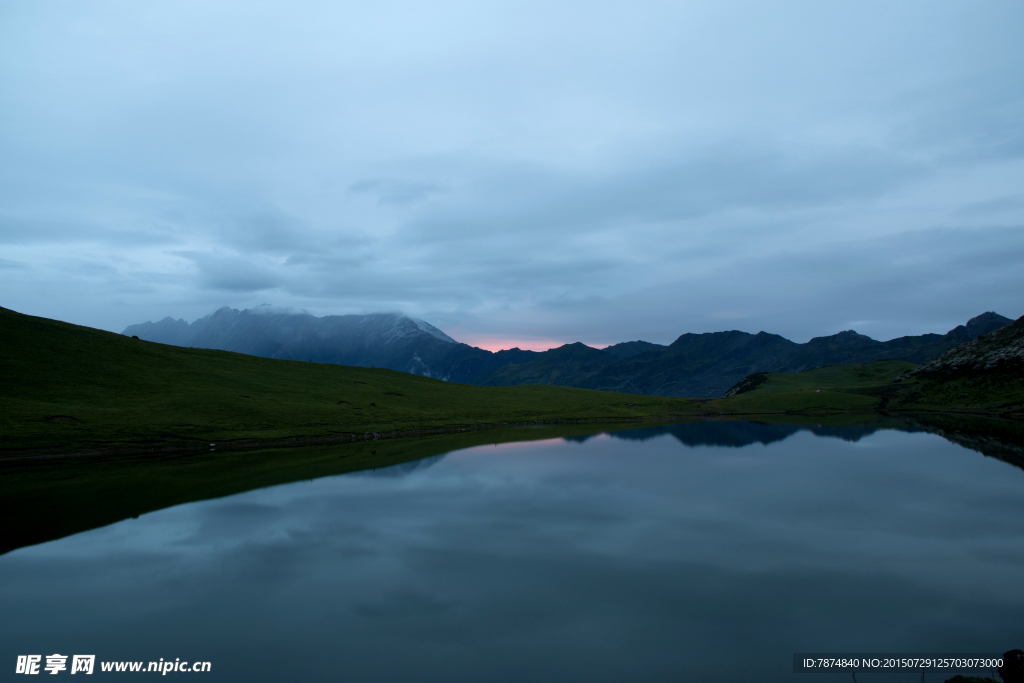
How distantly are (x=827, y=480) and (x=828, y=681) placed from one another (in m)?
29.0

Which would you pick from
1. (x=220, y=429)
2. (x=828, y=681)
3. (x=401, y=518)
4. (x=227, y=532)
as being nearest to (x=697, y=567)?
(x=828, y=681)

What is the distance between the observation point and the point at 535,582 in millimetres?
18469

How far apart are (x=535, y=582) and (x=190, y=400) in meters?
72.2

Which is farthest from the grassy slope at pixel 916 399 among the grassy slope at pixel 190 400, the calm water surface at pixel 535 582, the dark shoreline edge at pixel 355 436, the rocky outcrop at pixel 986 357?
the calm water surface at pixel 535 582

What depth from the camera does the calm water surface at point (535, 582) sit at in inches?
538

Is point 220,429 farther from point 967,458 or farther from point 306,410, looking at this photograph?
point 967,458

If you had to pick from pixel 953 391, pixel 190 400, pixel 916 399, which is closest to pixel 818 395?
Answer: pixel 916 399

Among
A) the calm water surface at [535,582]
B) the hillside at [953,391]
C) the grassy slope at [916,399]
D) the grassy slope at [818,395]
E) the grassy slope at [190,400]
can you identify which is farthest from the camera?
the grassy slope at [818,395]

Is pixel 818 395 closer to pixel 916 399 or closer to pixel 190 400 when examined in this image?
pixel 916 399

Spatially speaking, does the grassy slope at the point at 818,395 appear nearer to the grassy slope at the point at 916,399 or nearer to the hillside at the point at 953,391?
the grassy slope at the point at 916,399

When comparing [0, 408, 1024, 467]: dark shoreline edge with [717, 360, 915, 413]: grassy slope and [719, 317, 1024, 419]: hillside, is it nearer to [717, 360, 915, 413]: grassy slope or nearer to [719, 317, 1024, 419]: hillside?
[719, 317, 1024, 419]: hillside

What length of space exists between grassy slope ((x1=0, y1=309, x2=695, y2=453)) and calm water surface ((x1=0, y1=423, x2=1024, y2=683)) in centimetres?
3649

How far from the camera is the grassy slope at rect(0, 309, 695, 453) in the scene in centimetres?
5684

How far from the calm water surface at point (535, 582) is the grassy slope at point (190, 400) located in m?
36.5
